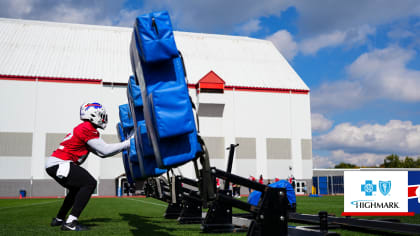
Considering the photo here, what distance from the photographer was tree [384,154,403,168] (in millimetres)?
78750

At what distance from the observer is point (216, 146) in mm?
30812

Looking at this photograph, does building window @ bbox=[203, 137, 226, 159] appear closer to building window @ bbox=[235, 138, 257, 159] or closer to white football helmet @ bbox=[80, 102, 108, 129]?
building window @ bbox=[235, 138, 257, 159]

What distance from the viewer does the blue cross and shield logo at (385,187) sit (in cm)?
539

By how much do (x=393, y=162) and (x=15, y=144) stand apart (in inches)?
2998

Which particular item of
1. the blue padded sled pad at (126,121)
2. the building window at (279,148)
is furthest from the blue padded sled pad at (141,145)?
the building window at (279,148)

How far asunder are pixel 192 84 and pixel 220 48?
22.0 feet

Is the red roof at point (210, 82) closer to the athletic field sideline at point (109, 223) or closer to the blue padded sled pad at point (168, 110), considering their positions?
the athletic field sideline at point (109, 223)

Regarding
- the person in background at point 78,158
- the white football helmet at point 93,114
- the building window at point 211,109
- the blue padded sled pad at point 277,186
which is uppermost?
the building window at point 211,109

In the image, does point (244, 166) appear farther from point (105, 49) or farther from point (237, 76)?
point (105, 49)

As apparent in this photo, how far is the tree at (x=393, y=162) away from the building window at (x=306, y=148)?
55467 mm

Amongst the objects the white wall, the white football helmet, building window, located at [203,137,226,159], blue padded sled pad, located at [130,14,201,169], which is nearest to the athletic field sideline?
the white football helmet

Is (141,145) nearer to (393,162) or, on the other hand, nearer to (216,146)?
(216,146)

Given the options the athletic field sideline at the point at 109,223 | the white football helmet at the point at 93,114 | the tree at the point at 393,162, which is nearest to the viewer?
the athletic field sideline at the point at 109,223

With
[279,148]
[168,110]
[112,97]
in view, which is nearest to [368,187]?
[168,110]
